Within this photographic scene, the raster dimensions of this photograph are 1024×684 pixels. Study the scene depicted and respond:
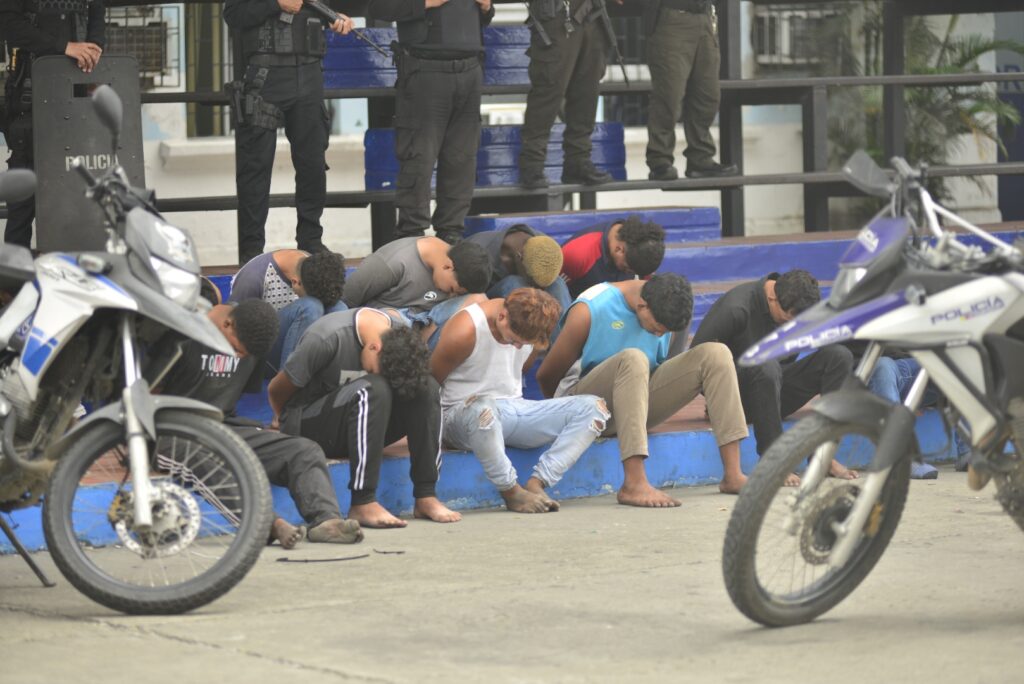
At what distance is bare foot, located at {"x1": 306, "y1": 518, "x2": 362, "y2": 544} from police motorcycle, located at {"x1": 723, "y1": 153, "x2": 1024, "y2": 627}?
1.79m

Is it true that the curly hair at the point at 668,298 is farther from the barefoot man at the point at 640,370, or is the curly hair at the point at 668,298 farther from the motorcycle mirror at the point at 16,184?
the motorcycle mirror at the point at 16,184

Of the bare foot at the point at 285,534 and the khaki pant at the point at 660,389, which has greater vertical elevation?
the khaki pant at the point at 660,389

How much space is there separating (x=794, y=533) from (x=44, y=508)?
2003 millimetres

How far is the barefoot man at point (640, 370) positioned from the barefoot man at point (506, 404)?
16cm

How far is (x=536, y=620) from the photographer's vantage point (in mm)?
4930

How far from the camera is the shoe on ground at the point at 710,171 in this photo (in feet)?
34.0

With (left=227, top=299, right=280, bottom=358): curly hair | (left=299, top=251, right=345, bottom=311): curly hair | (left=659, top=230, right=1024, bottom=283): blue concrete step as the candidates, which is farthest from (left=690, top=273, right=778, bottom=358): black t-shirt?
(left=227, top=299, right=280, bottom=358): curly hair

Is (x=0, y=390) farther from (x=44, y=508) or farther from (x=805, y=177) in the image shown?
(x=805, y=177)

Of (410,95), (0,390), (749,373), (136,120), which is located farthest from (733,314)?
(0,390)

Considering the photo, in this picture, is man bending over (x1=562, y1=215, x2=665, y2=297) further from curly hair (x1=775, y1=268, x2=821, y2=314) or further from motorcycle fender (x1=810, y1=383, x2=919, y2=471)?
motorcycle fender (x1=810, y1=383, x2=919, y2=471)

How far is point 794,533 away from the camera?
4656 millimetres

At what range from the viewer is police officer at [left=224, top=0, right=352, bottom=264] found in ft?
26.8

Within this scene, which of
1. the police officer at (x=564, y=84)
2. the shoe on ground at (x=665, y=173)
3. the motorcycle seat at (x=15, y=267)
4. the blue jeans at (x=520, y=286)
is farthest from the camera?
the shoe on ground at (x=665, y=173)

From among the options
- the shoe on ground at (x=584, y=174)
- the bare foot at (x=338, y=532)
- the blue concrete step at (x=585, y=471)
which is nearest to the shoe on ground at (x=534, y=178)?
the shoe on ground at (x=584, y=174)
